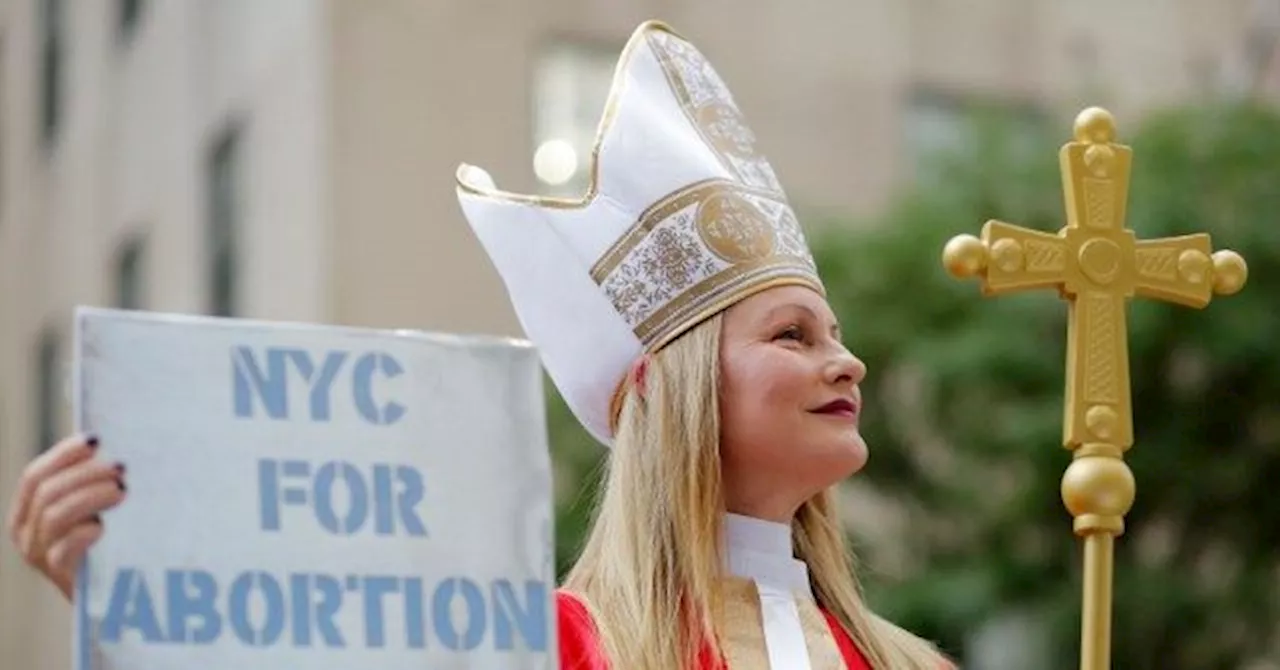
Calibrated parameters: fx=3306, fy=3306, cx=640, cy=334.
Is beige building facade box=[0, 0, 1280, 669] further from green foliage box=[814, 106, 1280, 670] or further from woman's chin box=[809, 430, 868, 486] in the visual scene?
woman's chin box=[809, 430, 868, 486]

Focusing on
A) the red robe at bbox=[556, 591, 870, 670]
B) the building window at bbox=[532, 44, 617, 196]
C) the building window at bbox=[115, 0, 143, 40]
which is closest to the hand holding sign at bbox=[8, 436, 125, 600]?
the red robe at bbox=[556, 591, 870, 670]

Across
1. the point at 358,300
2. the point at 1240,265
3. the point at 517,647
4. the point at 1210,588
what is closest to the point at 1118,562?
the point at 1210,588

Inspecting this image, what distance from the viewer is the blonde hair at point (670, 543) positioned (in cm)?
512

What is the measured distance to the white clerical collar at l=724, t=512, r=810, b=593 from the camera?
5.29 meters

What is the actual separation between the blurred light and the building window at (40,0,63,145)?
7.54 meters

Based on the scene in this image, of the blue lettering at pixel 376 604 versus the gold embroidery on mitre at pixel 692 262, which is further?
the gold embroidery on mitre at pixel 692 262

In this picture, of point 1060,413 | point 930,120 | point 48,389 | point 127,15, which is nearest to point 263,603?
point 1060,413

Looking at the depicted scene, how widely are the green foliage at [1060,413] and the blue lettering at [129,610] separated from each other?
12.0m

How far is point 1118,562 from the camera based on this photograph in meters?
16.3

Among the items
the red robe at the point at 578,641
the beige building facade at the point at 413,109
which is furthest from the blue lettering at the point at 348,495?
the beige building facade at the point at 413,109

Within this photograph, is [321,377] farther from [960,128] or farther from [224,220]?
[224,220]

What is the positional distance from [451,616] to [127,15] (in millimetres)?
19908

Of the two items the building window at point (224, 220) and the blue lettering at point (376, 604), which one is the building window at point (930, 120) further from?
the blue lettering at point (376, 604)

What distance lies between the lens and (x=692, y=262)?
5.39m
